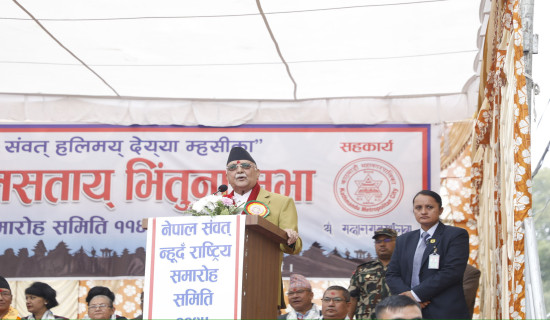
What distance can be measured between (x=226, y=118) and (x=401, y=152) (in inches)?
76.9

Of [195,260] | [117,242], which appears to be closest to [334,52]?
[117,242]

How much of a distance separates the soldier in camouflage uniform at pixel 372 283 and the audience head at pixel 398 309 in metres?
2.73

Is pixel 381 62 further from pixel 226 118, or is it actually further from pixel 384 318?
pixel 384 318

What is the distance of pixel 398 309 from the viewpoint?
321 cm

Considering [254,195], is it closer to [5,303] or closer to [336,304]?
[336,304]

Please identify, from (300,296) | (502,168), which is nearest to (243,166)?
(502,168)

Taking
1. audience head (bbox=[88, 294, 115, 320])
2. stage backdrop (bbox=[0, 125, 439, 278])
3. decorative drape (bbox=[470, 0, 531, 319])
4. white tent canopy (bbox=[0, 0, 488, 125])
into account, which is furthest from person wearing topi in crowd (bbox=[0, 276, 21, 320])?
decorative drape (bbox=[470, 0, 531, 319])

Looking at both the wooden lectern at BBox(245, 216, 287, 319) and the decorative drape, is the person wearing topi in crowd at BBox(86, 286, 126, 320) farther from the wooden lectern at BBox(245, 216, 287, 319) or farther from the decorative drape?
the decorative drape

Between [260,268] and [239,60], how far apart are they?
12.1ft

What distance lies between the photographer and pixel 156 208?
8.51 m

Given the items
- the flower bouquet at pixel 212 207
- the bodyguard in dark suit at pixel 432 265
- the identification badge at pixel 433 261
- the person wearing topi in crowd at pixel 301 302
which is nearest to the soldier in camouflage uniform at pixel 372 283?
the person wearing topi in crowd at pixel 301 302

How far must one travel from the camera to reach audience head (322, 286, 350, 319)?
242 inches

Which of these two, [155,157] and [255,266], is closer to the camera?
[255,266]

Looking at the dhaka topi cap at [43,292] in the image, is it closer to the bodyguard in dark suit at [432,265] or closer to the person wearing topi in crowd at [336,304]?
the person wearing topi in crowd at [336,304]
